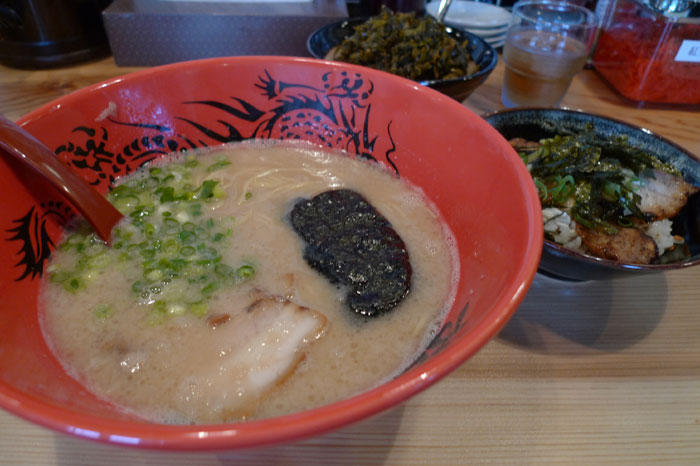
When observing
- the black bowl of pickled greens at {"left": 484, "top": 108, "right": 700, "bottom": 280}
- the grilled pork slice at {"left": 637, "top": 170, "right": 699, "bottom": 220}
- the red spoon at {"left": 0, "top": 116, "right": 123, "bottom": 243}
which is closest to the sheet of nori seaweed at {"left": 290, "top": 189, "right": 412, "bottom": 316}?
the black bowl of pickled greens at {"left": 484, "top": 108, "right": 700, "bottom": 280}

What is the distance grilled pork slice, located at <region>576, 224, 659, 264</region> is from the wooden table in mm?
159

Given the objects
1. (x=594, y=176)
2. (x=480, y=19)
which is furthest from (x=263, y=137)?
(x=480, y=19)

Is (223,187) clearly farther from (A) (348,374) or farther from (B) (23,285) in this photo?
(A) (348,374)

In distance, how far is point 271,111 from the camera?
4.92 feet

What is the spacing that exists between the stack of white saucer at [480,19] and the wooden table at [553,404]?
1.95 metres

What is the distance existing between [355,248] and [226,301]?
36cm

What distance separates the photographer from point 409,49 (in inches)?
79.7

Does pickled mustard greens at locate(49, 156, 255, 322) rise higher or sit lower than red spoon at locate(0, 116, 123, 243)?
lower

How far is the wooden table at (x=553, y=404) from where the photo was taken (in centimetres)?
96

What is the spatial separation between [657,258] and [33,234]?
1.72 metres

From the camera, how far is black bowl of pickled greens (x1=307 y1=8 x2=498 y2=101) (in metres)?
2.01

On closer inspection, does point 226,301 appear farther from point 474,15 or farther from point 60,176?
point 474,15

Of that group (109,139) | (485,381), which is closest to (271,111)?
(109,139)

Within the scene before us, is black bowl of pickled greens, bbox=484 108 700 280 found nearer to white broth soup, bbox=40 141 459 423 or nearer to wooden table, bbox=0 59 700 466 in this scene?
wooden table, bbox=0 59 700 466
